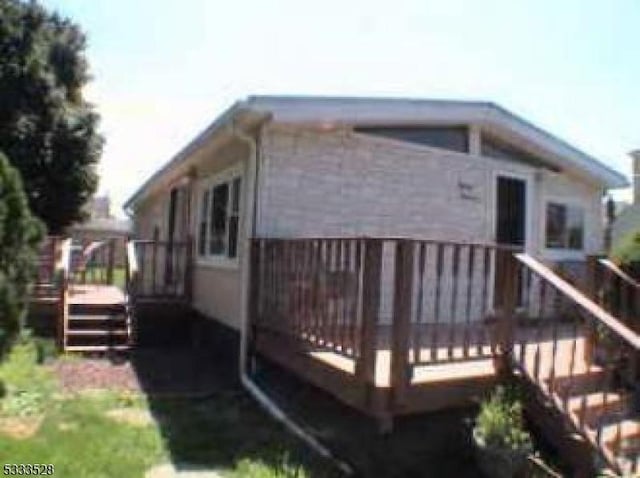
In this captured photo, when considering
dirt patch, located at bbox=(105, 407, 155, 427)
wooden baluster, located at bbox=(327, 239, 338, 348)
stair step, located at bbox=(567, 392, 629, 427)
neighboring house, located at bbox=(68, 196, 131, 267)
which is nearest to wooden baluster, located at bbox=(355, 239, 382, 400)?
wooden baluster, located at bbox=(327, 239, 338, 348)

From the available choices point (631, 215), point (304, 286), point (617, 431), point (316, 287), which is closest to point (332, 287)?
point (316, 287)

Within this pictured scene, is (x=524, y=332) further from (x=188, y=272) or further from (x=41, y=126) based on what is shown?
(x=41, y=126)

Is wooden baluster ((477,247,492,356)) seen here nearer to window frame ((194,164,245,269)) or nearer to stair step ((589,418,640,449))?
stair step ((589,418,640,449))

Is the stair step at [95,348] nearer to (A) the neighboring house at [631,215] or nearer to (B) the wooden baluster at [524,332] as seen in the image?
(B) the wooden baluster at [524,332]

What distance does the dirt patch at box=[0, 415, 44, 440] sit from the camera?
6450mm

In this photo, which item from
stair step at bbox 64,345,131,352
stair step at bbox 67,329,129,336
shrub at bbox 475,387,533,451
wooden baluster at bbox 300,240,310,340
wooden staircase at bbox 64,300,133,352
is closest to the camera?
shrub at bbox 475,387,533,451

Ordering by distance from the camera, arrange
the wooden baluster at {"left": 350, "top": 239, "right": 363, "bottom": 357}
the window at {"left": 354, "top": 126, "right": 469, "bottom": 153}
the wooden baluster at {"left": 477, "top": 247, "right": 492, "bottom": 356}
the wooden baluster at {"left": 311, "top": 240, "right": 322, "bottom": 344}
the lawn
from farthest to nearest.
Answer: the window at {"left": 354, "top": 126, "right": 469, "bottom": 153} < the wooden baluster at {"left": 311, "top": 240, "right": 322, "bottom": 344} < the wooden baluster at {"left": 477, "top": 247, "right": 492, "bottom": 356} < the wooden baluster at {"left": 350, "top": 239, "right": 363, "bottom": 357} < the lawn

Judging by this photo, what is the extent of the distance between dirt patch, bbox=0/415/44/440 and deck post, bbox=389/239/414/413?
129 inches

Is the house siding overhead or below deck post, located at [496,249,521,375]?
overhead

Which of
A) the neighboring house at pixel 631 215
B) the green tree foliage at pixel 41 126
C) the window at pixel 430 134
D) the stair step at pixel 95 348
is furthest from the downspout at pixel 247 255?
the neighboring house at pixel 631 215

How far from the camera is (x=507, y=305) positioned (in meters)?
6.26

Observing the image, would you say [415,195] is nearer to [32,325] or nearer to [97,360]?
[97,360]

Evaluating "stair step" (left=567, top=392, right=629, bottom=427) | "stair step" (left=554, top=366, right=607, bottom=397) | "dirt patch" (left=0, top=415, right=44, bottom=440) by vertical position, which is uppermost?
"stair step" (left=554, top=366, right=607, bottom=397)

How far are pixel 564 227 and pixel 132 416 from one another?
8079 millimetres
